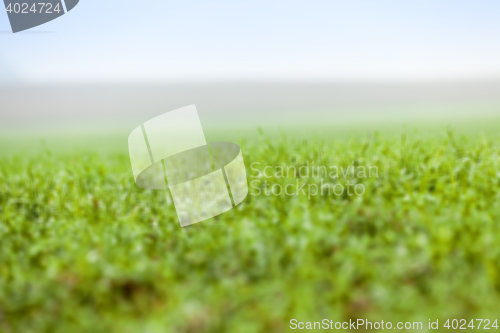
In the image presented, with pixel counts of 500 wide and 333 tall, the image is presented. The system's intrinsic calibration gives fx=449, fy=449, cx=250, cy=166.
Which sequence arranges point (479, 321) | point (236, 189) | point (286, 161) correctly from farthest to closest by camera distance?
point (286, 161) < point (236, 189) < point (479, 321)

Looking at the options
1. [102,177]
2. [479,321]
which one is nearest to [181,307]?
[479,321]

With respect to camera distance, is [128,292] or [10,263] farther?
[10,263]

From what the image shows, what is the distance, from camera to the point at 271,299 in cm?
229

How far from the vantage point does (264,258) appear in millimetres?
2650

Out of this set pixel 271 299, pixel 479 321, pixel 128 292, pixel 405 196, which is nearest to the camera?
pixel 479 321

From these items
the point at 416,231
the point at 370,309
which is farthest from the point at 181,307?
the point at 416,231

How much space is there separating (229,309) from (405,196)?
2012 mm

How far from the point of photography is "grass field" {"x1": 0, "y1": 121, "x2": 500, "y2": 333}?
7.39 feet

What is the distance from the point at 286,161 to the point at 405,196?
1519mm

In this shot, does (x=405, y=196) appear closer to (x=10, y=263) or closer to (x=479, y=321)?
(x=479, y=321)

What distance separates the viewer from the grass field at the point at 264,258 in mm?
2254

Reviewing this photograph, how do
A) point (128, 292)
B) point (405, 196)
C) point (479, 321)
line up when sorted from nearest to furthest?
point (479, 321) < point (128, 292) < point (405, 196)

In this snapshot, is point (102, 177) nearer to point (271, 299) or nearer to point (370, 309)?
point (271, 299)

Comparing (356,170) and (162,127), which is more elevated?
(162,127)
